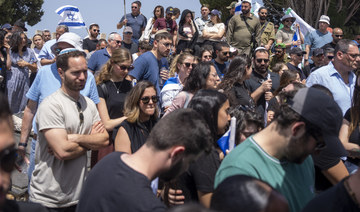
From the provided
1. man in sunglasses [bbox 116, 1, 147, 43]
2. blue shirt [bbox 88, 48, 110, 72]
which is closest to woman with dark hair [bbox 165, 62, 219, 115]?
blue shirt [bbox 88, 48, 110, 72]

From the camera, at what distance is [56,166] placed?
3.55 metres

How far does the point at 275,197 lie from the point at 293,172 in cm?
74

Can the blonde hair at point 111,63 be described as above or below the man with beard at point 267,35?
above

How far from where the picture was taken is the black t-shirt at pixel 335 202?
1.93 m

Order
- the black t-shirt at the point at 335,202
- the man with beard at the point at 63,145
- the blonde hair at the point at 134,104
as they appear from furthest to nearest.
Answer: the blonde hair at the point at 134,104, the man with beard at the point at 63,145, the black t-shirt at the point at 335,202

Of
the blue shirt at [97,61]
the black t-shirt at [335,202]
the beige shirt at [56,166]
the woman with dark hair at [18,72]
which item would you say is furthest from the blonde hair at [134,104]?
the woman with dark hair at [18,72]

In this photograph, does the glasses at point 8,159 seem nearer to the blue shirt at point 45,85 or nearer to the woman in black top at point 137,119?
the woman in black top at point 137,119

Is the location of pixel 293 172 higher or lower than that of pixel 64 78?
lower

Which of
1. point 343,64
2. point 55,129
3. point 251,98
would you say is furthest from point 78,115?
point 343,64

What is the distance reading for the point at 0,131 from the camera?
1.53 metres

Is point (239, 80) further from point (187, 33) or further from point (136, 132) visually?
point (187, 33)

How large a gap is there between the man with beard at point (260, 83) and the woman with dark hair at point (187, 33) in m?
4.11

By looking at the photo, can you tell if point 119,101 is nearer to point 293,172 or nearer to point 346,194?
point 293,172

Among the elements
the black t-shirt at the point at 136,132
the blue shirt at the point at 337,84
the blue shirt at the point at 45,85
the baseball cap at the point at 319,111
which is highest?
the baseball cap at the point at 319,111
